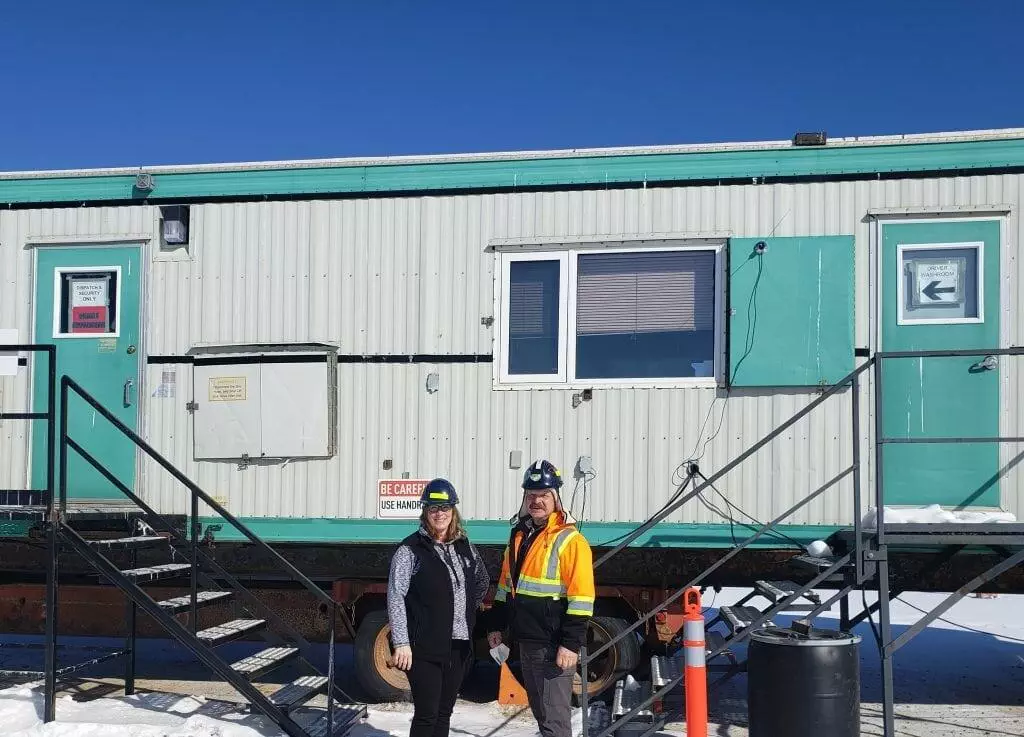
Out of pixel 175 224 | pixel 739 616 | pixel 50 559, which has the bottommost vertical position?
pixel 739 616

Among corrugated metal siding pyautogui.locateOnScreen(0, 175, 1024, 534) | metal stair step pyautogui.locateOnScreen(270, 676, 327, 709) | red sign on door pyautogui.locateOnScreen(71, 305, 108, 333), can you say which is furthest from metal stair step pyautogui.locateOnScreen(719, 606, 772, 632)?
red sign on door pyautogui.locateOnScreen(71, 305, 108, 333)

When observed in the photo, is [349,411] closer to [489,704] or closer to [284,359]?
[284,359]

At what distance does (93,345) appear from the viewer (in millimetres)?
7590

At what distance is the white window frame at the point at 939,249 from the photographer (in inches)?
259

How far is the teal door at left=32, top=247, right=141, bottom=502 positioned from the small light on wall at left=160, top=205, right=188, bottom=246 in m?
Result: 0.30

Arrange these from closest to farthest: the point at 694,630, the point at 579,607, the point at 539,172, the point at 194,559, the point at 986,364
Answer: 1. the point at 579,607
2. the point at 694,630
3. the point at 986,364
4. the point at 194,559
5. the point at 539,172

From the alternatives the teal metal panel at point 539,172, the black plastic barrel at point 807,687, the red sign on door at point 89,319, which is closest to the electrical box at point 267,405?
the red sign on door at point 89,319

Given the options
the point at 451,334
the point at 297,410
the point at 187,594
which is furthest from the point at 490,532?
the point at 187,594

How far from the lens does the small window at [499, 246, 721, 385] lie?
693 cm

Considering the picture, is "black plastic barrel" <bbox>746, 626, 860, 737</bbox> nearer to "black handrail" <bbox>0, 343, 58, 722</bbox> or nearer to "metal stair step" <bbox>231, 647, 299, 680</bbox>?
"metal stair step" <bbox>231, 647, 299, 680</bbox>

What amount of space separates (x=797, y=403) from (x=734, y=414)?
16.9 inches

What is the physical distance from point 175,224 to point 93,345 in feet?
3.72

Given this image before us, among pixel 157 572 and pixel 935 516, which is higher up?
pixel 935 516

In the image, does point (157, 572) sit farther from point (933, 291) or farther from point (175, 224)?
point (933, 291)
